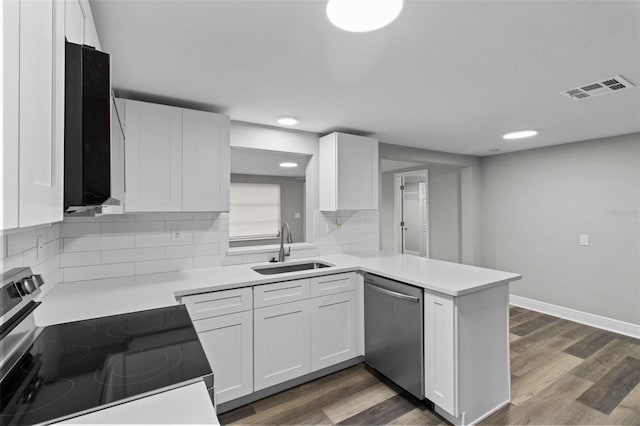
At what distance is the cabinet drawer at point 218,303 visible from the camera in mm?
1951

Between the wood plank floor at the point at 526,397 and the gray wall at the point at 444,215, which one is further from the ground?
the gray wall at the point at 444,215

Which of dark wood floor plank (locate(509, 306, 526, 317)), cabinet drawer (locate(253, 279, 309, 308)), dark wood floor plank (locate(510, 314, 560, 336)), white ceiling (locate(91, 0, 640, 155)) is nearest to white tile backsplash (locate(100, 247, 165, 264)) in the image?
cabinet drawer (locate(253, 279, 309, 308))

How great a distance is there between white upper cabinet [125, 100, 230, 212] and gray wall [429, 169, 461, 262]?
3.83m

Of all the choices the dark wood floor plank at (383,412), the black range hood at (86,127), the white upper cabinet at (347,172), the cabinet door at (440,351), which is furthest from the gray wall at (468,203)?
the black range hood at (86,127)

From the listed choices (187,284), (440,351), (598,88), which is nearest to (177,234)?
(187,284)

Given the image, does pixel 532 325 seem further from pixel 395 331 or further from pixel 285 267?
pixel 285 267

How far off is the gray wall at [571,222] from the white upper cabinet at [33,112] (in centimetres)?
475

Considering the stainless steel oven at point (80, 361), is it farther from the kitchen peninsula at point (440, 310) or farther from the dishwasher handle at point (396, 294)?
the dishwasher handle at point (396, 294)

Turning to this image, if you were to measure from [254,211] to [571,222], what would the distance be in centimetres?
483

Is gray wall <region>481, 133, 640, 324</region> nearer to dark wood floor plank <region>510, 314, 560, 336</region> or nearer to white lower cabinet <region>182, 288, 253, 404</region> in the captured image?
dark wood floor plank <region>510, 314, 560, 336</region>

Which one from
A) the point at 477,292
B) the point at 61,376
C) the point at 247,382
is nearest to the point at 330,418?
the point at 247,382

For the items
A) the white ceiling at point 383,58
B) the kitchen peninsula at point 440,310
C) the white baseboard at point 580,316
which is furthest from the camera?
the white baseboard at point 580,316

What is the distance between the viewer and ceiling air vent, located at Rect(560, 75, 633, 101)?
75.5 inches

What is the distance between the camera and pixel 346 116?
2.68 m
